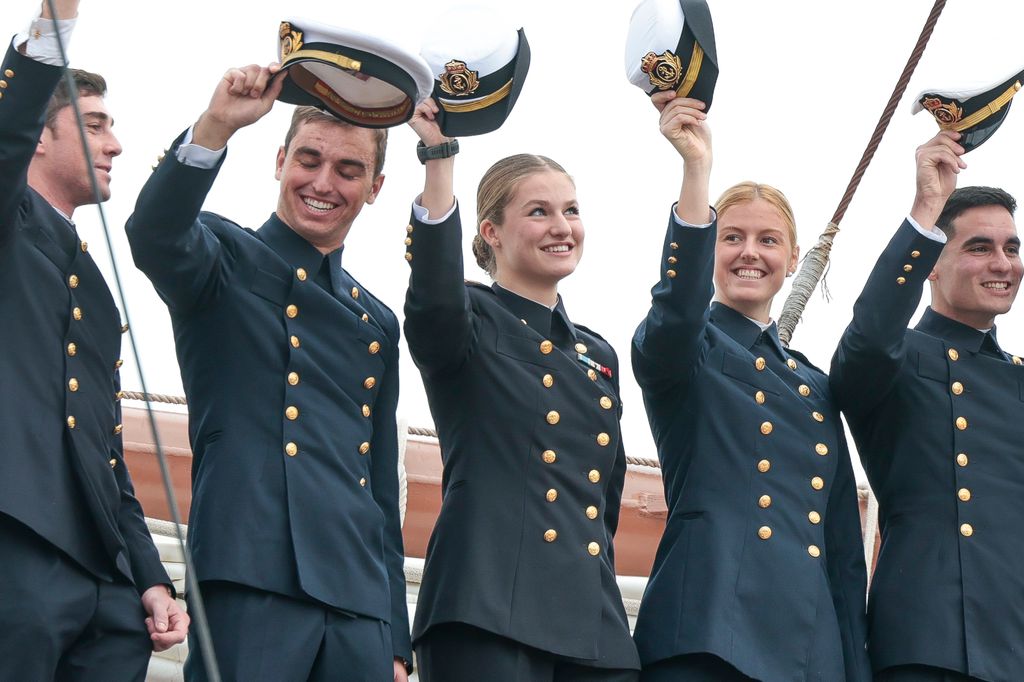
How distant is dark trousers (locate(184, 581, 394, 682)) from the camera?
290 cm

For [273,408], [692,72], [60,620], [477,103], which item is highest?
[692,72]

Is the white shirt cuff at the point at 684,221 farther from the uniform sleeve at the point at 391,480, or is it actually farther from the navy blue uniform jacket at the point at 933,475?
the uniform sleeve at the point at 391,480

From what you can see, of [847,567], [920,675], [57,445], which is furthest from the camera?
[847,567]

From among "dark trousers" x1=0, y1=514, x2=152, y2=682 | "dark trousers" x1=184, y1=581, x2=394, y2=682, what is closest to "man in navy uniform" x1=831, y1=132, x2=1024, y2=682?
"dark trousers" x1=184, y1=581, x2=394, y2=682

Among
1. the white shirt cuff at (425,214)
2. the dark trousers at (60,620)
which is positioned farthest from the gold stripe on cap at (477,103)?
the dark trousers at (60,620)

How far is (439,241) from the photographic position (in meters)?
3.10

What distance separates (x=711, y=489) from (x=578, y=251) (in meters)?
0.55

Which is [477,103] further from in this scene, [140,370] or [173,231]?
[140,370]

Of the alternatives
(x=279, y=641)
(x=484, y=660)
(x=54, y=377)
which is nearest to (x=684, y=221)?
(x=484, y=660)

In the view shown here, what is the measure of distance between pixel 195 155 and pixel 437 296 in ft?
1.66

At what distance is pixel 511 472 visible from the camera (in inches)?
126

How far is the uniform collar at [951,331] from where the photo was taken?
12.5 feet

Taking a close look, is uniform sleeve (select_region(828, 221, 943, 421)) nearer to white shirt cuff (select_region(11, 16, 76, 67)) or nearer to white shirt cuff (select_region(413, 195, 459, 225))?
white shirt cuff (select_region(413, 195, 459, 225))

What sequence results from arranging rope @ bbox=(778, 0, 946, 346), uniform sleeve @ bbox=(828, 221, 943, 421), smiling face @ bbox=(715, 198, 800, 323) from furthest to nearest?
rope @ bbox=(778, 0, 946, 346), smiling face @ bbox=(715, 198, 800, 323), uniform sleeve @ bbox=(828, 221, 943, 421)
